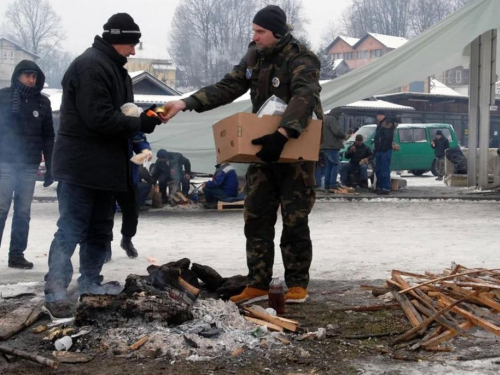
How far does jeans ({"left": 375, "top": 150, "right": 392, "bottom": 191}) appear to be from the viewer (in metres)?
15.6

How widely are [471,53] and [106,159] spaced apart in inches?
513

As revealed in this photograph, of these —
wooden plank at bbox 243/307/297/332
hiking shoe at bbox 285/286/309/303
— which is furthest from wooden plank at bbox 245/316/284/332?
hiking shoe at bbox 285/286/309/303

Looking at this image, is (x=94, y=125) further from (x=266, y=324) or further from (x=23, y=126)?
(x=23, y=126)

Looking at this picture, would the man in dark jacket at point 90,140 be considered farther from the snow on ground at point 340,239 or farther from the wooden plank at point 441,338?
the wooden plank at point 441,338

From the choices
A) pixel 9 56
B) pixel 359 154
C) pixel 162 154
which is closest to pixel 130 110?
pixel 162 154

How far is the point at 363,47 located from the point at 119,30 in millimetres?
81389

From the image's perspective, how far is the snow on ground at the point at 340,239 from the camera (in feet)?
22.5

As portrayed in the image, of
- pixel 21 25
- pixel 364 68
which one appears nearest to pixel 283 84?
pixel 364 68

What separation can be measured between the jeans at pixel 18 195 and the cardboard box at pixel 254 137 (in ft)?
8.59

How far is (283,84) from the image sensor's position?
512 cm

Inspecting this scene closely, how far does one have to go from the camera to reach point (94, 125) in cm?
456

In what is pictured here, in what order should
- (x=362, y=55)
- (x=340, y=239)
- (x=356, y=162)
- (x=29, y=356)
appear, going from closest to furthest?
(x=29, y=356) → (x=340, y=239) → (x=356, y=162) → (x=362, y=55)

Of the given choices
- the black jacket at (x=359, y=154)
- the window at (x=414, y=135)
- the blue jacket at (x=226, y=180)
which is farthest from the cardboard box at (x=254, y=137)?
the window at (x=414, y=135)

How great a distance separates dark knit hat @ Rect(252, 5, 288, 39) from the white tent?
26.7ft
